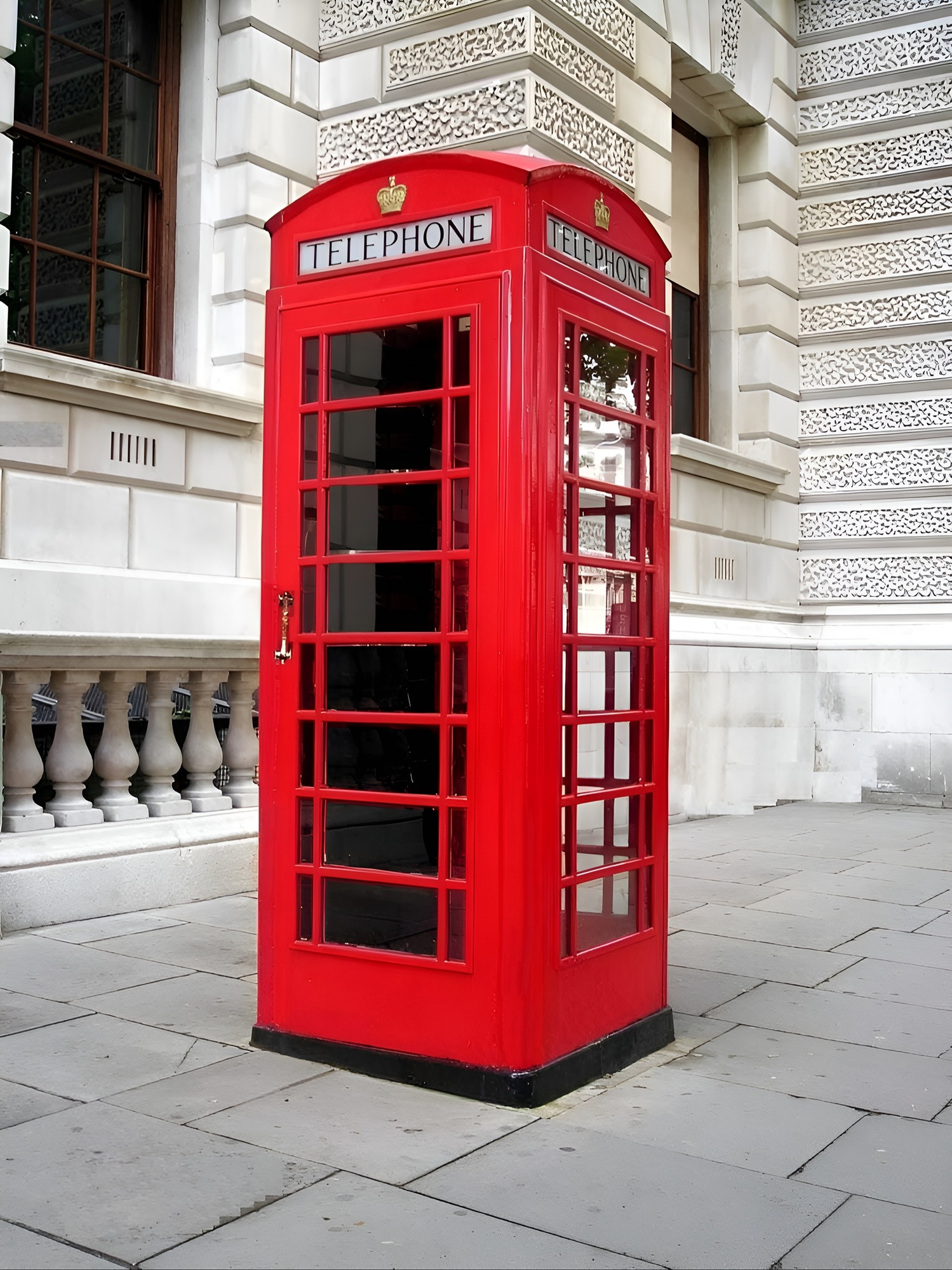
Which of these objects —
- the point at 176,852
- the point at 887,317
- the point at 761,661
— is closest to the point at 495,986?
the point at 176,852

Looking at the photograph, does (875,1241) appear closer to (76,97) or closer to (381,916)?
(381,916)

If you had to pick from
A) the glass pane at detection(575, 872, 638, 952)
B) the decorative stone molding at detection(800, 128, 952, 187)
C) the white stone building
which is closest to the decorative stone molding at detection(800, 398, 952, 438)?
the white stone building

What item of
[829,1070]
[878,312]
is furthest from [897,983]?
[878,312]

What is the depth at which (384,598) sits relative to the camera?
11.6 feet

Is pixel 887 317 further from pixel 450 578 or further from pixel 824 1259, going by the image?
pixel 824 1259

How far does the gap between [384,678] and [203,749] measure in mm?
3073

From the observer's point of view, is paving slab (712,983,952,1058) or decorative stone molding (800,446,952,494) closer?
paving slab (712,983,952,1058)

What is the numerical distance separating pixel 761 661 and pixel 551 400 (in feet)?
23.2

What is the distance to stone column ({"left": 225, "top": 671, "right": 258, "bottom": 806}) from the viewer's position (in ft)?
21.7

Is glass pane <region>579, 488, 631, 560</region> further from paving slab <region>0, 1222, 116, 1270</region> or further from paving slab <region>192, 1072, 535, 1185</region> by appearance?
paving slab <region>0, 1222, 116, 1270</region>

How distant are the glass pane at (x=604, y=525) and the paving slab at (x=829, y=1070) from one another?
1.48 meters

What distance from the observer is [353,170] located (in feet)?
11.9

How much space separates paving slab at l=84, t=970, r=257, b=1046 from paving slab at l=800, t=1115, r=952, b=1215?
1.70m

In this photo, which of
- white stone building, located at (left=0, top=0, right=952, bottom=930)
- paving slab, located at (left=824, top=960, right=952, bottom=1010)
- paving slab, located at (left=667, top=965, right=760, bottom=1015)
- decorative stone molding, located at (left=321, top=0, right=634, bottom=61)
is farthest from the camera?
decorative stone molding, located at (left=321, top=0, right=634, bottom=61)
